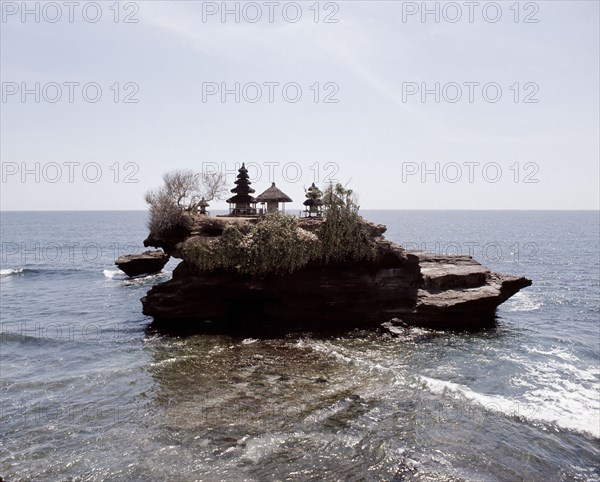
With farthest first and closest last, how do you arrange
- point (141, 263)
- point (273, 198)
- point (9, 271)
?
point (9, 271) < point (141, 263) < point (273, 198)

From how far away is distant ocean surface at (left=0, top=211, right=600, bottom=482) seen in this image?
14438 millimetres

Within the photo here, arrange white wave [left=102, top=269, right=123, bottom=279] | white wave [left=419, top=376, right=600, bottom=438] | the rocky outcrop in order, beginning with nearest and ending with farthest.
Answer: white wave [left=419, top=376, right=600, bottom=438] < the rocky outcrop < white wave [left=102, top=269, right=123, bottom=279]

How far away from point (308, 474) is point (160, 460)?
4990 mm

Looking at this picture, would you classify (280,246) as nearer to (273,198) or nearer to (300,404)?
(273,198)

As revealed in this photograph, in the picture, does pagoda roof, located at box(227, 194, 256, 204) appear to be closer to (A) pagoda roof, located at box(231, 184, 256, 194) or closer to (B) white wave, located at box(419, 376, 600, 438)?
(A) pagoda roof, located at box(231, 184, 256, 194)

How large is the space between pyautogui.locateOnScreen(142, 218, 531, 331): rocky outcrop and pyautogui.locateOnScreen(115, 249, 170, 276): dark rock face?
29.1 metres

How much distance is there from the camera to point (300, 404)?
1844 cm

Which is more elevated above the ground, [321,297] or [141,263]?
[321,297]

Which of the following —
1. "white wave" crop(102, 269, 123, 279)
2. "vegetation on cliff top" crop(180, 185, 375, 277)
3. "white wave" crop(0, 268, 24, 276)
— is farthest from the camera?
"white wave" crop(0, 268, 24, 276)

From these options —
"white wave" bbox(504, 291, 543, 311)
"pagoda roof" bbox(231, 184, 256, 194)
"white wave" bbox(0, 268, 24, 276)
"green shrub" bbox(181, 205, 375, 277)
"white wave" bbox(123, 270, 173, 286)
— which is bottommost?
"white wave" bbox(0, 268, 24, 276)

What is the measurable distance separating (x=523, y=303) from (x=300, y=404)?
32.1m

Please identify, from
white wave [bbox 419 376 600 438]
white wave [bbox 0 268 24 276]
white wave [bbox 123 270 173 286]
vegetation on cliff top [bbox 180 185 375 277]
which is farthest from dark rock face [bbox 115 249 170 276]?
white wave [bbox 419 376 600 438]

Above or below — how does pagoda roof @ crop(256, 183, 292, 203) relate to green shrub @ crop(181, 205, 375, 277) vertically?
above

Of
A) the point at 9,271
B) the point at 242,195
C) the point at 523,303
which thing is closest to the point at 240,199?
the point at 242,195
